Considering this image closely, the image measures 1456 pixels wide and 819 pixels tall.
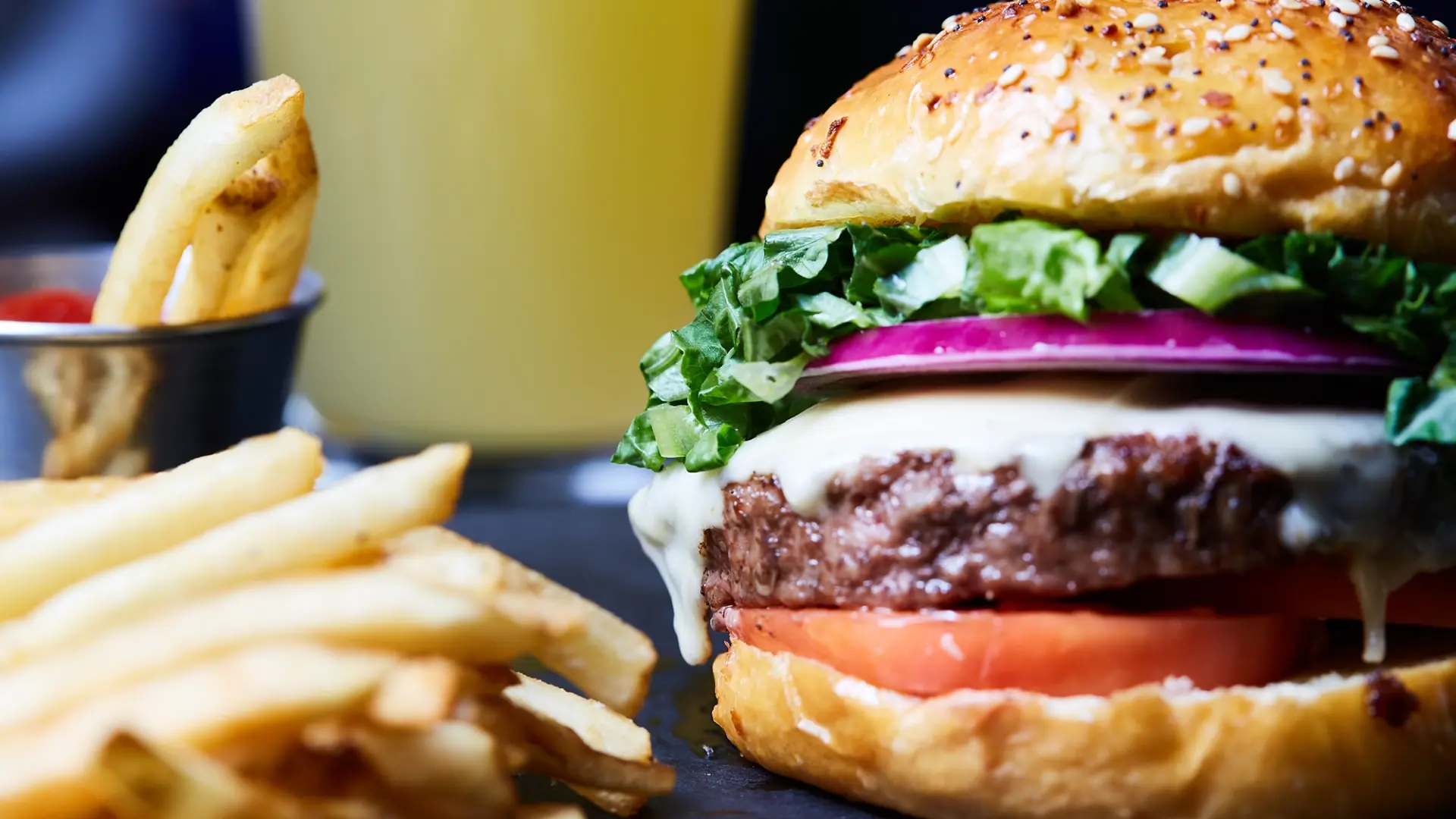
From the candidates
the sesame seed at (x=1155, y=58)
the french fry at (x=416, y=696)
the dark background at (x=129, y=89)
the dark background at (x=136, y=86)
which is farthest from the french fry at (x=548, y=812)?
the dark background at (x=129, y=89)

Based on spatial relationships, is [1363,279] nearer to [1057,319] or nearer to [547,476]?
[1057,319]

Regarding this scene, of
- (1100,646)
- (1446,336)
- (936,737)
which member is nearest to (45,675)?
(936,737)

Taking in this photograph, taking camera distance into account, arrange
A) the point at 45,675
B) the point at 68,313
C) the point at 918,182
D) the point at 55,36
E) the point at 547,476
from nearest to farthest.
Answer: the point at 45,675 → the point at 918,182 → the point at 68,313 → the point at 547,476 → the point at 55,36

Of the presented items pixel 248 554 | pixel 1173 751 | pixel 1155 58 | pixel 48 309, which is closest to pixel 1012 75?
pixel 1155 58

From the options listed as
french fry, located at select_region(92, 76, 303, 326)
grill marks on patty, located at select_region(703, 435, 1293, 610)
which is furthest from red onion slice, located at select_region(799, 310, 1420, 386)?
french fry, located at select_region(92, 76, 303, 326)

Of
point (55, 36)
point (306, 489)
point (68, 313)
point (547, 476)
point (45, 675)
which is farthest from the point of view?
point (55, 36)

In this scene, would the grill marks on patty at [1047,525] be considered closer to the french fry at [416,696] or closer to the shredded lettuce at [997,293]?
the shredded lettuce at [997,293]
